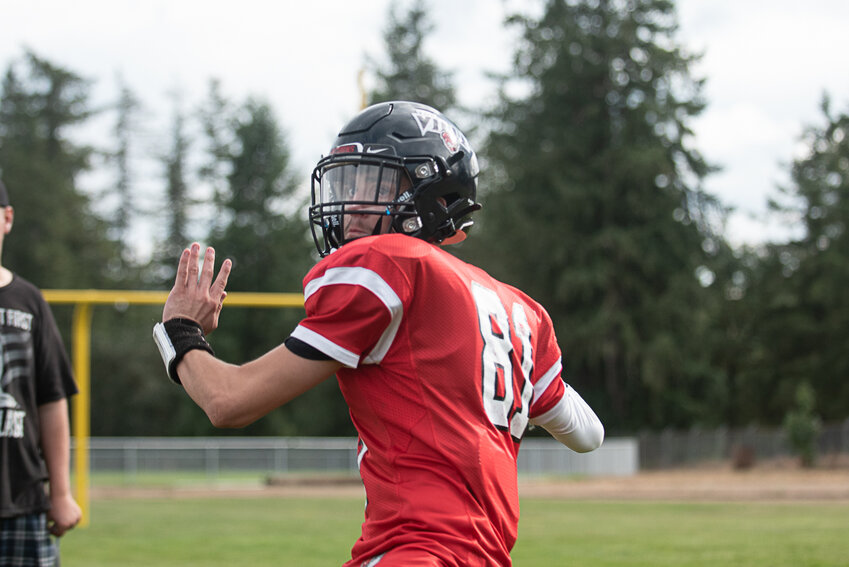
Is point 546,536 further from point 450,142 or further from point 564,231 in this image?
point 564,231

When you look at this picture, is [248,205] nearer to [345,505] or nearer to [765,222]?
[765,222]

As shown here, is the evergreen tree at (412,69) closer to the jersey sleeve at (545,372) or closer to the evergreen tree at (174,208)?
the evergreen tree at (174,208)

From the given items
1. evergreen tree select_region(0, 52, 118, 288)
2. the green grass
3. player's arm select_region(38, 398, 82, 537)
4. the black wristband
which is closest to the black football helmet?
the black wristband

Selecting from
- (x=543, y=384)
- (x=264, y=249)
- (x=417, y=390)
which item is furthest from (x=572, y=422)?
(x=264, y=249)

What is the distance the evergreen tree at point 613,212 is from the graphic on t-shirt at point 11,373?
3563cm

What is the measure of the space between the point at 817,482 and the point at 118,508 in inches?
708

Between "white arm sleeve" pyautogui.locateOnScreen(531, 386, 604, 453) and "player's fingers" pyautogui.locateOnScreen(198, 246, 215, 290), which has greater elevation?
"player's fingers" pyautogui.locateOnScreen(198, 246, 215, 290)

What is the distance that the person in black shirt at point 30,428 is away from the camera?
3.63m

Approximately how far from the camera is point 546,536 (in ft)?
35.6

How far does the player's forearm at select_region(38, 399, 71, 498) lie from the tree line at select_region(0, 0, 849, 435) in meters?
32.6

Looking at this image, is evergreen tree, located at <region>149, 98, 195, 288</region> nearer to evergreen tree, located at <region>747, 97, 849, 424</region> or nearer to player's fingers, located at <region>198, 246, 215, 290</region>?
evergreen tree, located at <region>747, 97, 849, 424</region>

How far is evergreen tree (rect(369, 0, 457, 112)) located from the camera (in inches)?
1909

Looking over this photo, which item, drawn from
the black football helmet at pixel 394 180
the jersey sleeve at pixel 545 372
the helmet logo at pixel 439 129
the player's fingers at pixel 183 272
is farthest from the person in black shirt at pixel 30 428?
the jersey sleeve at pixel 545 372

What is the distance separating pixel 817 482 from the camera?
1013 inches
